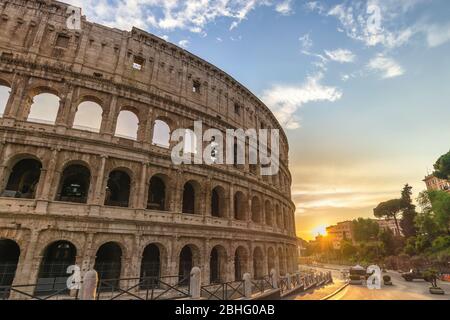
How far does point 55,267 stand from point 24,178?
6.05m

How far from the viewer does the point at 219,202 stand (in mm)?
20641

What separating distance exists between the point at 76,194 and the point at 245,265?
1401cm

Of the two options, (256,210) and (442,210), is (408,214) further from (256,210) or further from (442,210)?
(256,210)

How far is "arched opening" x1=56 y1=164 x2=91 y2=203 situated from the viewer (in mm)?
15797

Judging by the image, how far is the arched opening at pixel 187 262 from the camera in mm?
17089

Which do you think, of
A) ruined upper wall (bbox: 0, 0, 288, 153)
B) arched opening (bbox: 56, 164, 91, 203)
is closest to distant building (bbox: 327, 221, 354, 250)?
ruined upper wall (bbox: 0, 0, 288, 153)

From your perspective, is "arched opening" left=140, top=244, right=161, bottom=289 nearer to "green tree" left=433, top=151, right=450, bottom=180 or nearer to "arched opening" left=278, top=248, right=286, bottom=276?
"arched opening" left=278, top=248, right=286, bottom=276

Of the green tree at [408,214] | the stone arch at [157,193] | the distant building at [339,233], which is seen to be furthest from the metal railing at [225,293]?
the distant building at [339,233]

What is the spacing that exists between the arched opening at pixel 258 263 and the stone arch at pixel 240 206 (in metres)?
3.19

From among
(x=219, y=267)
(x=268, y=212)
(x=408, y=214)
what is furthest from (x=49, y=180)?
(x=408, y=214)

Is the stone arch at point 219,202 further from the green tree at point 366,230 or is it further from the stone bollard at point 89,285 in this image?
the green tree at point 366,230

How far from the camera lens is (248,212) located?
70.7 feet
